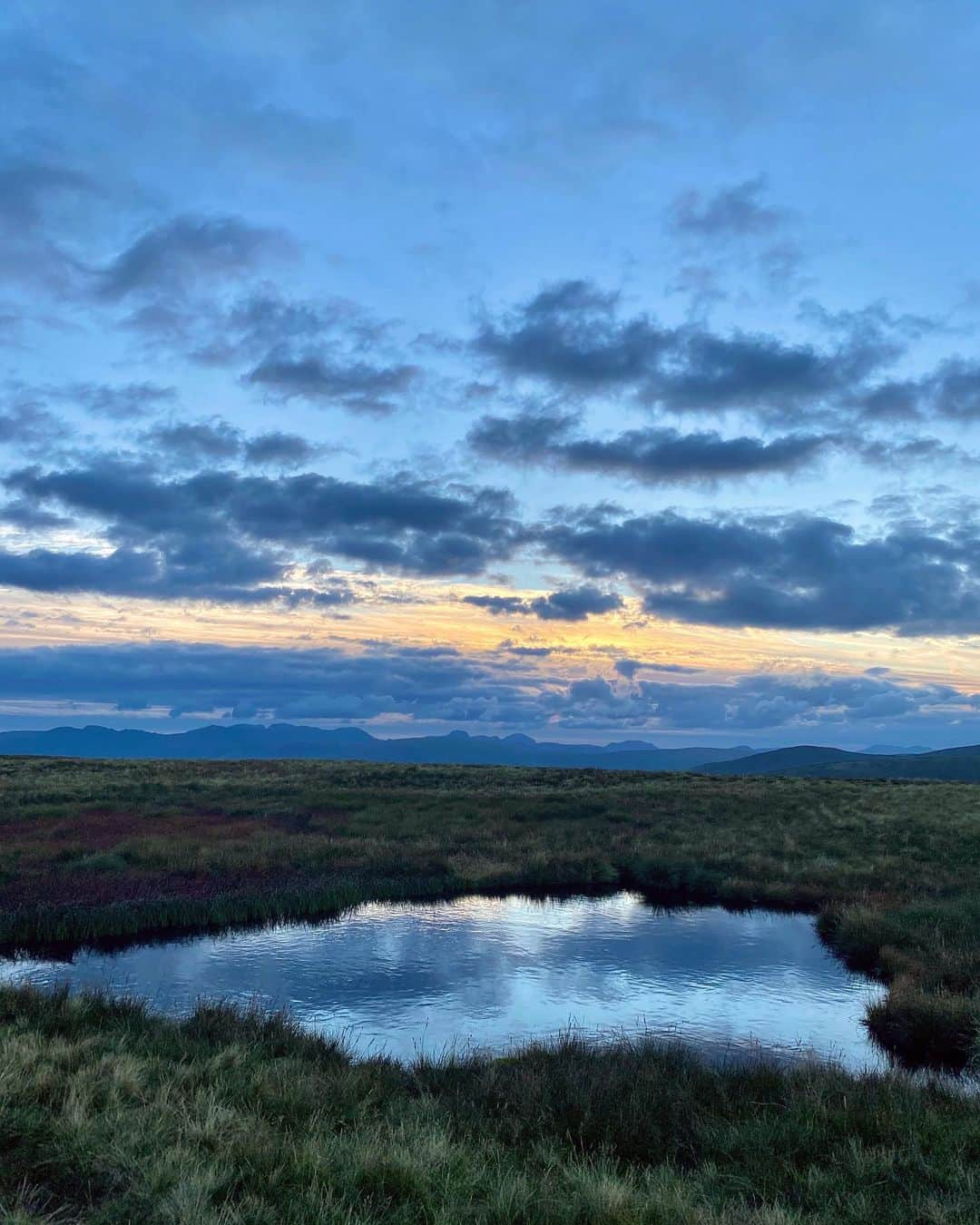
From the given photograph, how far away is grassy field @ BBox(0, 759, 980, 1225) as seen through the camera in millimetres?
7457

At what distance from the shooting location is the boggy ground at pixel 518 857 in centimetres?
2241

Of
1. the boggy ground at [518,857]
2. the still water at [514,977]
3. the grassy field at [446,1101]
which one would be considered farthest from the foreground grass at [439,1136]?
the boggy ground at [518,857]

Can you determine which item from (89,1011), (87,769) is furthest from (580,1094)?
(87,769)

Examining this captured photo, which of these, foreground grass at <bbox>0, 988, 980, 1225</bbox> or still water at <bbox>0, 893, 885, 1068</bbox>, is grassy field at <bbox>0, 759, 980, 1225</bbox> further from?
still water at <bbox>0, 893, 885, 1068</bbox>

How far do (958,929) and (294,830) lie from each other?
27142 millimetres

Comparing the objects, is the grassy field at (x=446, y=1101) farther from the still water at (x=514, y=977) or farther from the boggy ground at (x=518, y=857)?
the still water at (x=514, y=977)

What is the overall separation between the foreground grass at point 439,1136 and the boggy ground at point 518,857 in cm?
611

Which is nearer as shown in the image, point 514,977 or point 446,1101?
point 446,1101

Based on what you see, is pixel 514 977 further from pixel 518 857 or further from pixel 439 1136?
pixel 518 857

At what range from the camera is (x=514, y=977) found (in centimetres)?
2056

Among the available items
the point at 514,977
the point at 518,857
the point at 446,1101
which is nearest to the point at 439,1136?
the point at 446,1101

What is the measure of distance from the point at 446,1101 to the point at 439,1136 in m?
2.98

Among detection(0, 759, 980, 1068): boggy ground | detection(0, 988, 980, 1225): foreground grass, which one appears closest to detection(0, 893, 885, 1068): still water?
detection(0, 759, 980, 1068): boggy ground

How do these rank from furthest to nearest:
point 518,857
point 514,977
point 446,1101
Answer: point 518,857 → point 514,977 → point 446,1101
